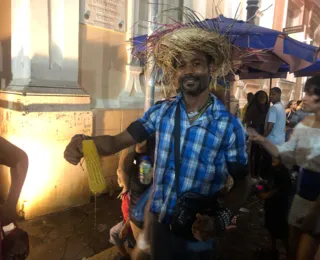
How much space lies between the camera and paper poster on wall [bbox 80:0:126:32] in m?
4.19

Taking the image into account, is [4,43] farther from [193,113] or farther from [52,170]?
[193,113]

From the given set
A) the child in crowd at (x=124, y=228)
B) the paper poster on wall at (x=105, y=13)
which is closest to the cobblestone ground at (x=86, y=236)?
the child in crowd at (x=124, y=228)

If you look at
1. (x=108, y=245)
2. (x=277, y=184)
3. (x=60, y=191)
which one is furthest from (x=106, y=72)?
(x=277, y=184)

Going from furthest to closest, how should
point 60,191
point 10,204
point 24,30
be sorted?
point 60,191 < point 24,30 < point 10,204

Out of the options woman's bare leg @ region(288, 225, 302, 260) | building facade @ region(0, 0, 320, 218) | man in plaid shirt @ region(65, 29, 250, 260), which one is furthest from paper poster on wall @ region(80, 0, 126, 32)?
woman's bare leg @ region(288, 225, 302, 260)

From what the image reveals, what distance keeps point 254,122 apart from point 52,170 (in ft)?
14.2

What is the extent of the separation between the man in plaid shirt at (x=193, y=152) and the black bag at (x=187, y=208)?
0.03 m

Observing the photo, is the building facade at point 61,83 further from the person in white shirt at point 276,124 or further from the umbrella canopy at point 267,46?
the person in white shirt at point 276,124

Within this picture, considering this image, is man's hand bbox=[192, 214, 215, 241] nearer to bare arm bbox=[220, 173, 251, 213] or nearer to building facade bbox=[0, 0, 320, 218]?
bare arm bbox=[220, 173, 251, 213]

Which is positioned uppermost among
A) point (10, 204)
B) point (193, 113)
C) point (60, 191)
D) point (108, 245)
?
point (193, 113)

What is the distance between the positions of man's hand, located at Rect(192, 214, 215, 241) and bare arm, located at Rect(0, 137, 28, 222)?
1.15 meters

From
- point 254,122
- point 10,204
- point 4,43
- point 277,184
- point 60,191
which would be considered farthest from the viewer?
point 254,122

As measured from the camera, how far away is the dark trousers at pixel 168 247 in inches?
64.9

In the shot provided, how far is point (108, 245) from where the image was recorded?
326 cm
